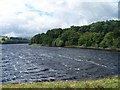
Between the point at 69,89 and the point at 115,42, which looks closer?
the point at 69,89

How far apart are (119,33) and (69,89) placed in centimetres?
18195

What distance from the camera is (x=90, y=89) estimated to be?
21.9 metres

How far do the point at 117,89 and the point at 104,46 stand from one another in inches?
6728

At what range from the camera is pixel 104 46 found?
7510 inches

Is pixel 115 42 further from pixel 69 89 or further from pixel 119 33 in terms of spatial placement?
pixel 69 89

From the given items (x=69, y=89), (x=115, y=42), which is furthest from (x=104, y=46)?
(x=69, y=89)

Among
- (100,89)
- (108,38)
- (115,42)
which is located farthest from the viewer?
(108,38)

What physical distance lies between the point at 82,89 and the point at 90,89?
694 millimetres

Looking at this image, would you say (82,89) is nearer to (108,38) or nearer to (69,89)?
(69,89)

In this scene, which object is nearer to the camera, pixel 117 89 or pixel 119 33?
pixel 117 89

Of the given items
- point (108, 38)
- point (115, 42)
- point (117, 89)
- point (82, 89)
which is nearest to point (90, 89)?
point (82, 89)

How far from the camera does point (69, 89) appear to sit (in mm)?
22812

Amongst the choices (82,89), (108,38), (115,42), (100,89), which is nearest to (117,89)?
(100,89)

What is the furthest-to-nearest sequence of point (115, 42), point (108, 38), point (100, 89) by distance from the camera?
1. point (108, 38)
2. point (115, 42)
3. point (100, 89)
